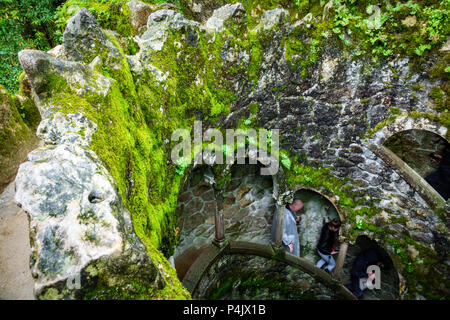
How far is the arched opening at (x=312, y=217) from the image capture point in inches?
251

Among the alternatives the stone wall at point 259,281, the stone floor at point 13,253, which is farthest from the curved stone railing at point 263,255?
the stone floor at point 13,253

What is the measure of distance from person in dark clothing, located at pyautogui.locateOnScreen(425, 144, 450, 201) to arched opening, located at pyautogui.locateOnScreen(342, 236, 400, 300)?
205 centimetres

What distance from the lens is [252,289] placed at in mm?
5738

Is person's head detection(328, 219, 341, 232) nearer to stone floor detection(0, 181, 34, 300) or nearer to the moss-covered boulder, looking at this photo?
stone floor detection(0, 181, 34, 300)

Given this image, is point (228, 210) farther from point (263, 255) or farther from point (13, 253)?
point (13, 253)

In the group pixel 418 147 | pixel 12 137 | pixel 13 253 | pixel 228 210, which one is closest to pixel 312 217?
pixel 228 210

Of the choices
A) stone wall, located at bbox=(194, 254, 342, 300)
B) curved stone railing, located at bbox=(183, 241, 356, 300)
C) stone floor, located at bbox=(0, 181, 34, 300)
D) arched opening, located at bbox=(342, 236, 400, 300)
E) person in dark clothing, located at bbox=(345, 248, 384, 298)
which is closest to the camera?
stone floor, located at bbox=(0, 181, 34, 300)

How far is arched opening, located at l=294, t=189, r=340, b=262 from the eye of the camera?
6.37 meters

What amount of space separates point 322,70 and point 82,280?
15.4 feet

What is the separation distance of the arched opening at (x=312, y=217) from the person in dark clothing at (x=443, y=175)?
98.3 inches

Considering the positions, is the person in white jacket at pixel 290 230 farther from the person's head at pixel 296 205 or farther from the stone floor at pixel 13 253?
the stone floor at pixel 13 253

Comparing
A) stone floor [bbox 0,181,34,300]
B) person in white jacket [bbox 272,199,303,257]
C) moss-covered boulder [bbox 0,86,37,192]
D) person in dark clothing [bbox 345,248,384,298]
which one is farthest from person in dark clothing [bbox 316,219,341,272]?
moss-covered boulder [bbox 0,86,37,192]

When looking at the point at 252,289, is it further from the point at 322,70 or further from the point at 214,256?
the point at 322,70

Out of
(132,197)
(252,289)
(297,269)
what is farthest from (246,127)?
(252,289)
